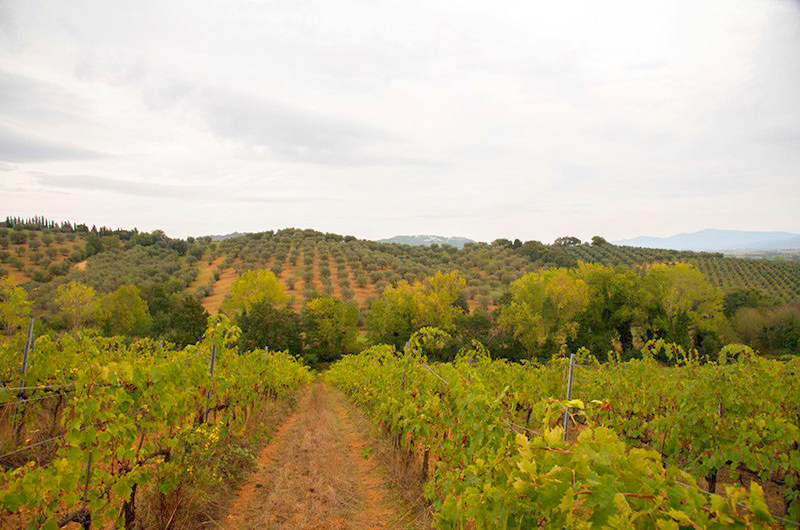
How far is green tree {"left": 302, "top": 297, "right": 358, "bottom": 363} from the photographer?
30.1 m

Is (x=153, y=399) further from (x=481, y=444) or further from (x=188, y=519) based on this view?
(x=481, y=444)

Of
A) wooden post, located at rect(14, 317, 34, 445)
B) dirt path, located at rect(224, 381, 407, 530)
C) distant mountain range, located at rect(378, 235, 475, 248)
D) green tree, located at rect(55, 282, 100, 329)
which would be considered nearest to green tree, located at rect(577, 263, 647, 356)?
dirt path, located at rect(224, 381, 407, 530)

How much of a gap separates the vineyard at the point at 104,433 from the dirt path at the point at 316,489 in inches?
28.6

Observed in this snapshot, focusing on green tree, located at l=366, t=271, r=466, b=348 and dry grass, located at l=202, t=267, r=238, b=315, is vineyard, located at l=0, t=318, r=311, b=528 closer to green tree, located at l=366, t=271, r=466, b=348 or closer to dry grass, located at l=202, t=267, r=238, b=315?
green tree, located at l=366, t=271, r=466, b=348

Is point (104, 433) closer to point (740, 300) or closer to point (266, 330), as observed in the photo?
point (266, 330)

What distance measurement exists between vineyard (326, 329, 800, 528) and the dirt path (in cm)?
73

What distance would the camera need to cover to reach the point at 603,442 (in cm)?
175

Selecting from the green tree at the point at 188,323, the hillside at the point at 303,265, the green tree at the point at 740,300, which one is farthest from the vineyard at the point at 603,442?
the green tree at the point at 740,300

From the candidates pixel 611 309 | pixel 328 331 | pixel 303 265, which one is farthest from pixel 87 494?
pixel 303 265

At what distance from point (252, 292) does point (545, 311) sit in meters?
23.6

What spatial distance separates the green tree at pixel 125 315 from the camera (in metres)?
27.8

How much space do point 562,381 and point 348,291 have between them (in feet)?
120

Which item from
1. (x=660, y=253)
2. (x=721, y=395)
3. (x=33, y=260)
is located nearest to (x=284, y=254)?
(x=33, y=260)

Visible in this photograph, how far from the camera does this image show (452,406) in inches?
180
